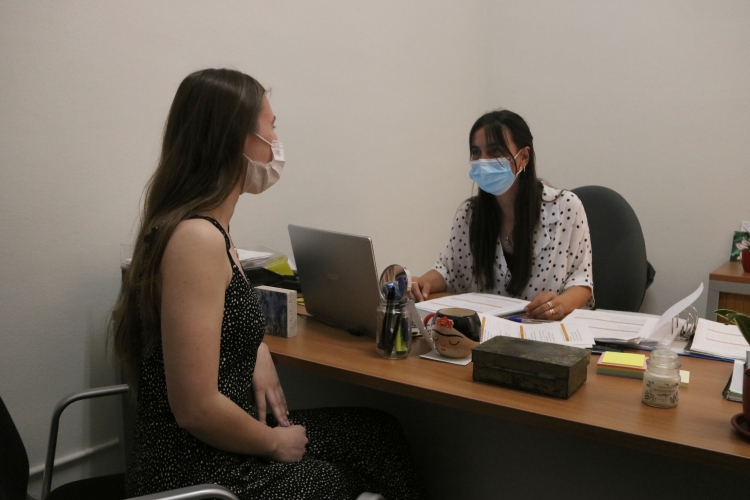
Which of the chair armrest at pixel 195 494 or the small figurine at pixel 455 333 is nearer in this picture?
the chair armrest at pixel 195 494

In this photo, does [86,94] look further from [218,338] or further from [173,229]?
[218,338]

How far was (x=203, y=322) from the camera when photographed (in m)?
1.05

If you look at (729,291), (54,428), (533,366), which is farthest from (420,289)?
(729,291)

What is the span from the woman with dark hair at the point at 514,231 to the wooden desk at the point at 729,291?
0.77 m

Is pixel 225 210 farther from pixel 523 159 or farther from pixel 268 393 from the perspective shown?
pixel 523 159

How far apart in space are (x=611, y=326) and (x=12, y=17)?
167 centimetres

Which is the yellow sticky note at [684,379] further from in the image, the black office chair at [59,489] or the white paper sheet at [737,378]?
the black office chair at [59,489]

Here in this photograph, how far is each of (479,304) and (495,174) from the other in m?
0.47

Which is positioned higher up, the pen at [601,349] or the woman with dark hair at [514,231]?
the woman with dark hair at [514,231]

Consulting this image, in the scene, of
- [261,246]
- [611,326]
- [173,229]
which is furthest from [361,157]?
[173,229]

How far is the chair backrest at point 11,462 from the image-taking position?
1.12m

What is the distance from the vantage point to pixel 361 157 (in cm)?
268

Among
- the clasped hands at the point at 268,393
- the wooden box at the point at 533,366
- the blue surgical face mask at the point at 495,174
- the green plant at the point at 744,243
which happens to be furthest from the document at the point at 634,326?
the green plant at the point at 744,243

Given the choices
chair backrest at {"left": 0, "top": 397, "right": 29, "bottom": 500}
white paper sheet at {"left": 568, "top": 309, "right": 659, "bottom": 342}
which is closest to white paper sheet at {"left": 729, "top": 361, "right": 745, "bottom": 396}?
white paper sheet at {"left": 568, "top": 309, "right": 659, "bottom": 342}
